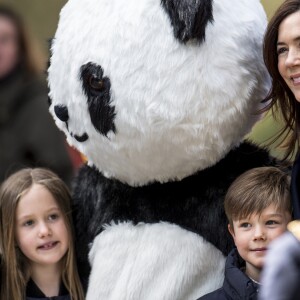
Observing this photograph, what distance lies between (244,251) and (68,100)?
612 mm

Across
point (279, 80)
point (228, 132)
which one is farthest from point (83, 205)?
point (279, 80)

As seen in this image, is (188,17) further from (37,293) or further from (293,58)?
(37,293)

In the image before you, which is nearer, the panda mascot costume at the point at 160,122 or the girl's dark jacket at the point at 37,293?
the panda mascot costume at the point at 160,122

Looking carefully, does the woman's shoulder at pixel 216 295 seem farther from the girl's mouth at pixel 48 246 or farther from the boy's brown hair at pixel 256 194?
the girl's mouth at pixel 48 246

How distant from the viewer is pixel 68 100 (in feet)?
7.18

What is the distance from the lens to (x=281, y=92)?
218cm

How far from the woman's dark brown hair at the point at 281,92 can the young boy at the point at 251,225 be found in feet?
0.62

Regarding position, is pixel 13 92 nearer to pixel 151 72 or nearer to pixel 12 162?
pixel 12 162

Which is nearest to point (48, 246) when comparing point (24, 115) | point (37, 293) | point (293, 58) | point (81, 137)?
point (37, 293)

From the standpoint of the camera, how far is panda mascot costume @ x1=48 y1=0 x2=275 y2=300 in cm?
206

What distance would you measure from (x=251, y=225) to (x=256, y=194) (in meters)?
0.08

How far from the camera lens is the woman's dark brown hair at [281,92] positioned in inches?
82.3

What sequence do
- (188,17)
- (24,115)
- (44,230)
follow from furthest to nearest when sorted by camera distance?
(24,115) → (44,230) → (188,17)

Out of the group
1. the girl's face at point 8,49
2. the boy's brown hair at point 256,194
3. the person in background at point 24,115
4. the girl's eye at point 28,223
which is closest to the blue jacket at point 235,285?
the boy's brown hair at point 256,194
